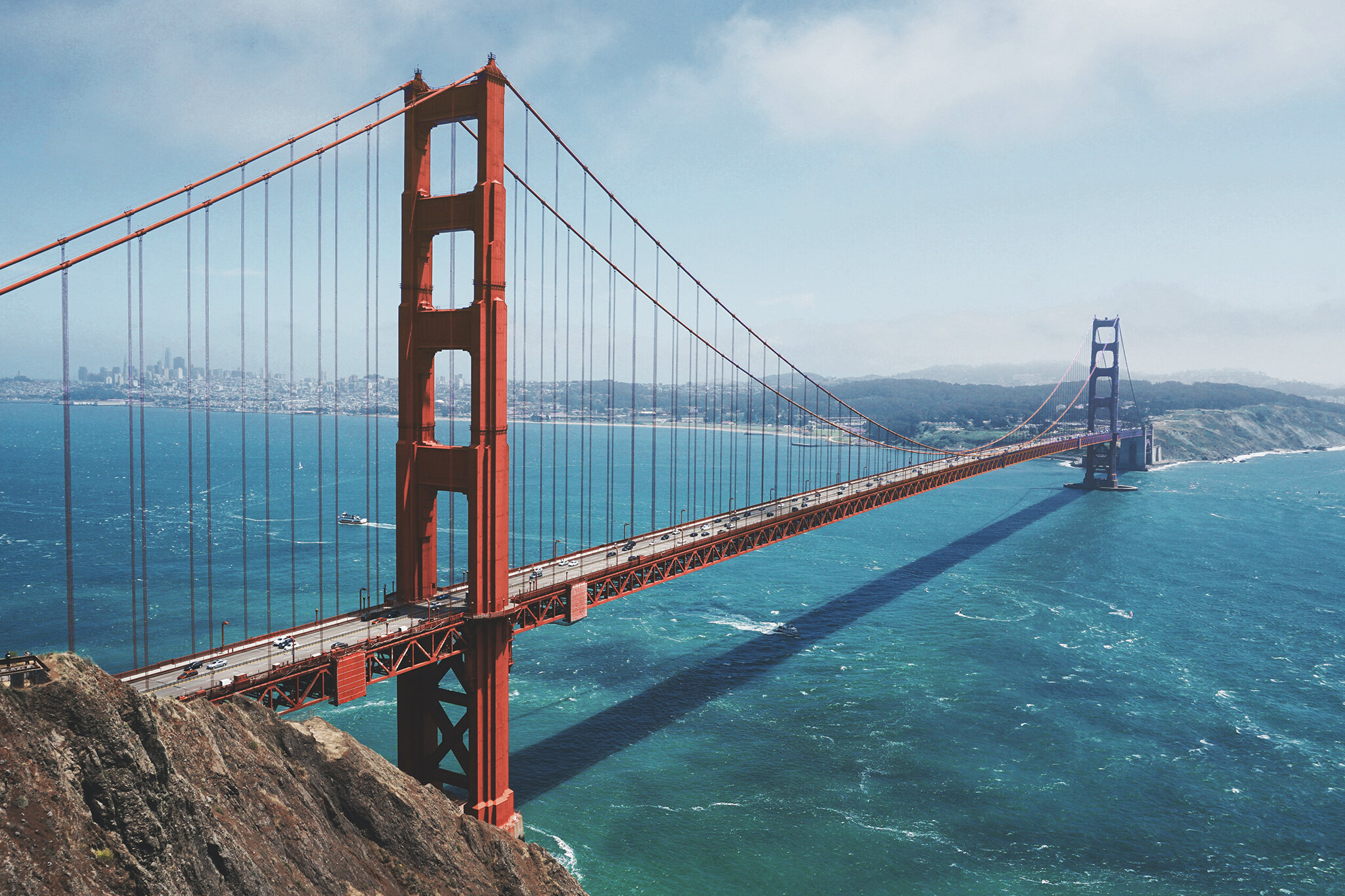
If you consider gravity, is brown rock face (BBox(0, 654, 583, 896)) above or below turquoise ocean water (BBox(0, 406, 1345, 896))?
above

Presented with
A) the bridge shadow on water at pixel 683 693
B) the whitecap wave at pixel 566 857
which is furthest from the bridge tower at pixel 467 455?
the bridge shadow on water at pixel 683 693

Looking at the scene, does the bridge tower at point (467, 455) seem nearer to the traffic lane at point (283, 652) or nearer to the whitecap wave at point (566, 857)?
the whitecap wave at point (566, 857)

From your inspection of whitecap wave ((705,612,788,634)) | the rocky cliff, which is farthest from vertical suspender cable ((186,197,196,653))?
the rocky cliff

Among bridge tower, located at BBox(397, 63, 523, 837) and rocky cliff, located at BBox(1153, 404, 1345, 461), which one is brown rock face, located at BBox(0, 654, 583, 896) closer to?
bridge tower, located at BBox(397, 63, 523, 837)

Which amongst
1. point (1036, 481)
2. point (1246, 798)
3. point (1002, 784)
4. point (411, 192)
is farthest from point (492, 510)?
point (1036, 481)

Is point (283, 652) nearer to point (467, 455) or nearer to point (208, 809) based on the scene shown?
point (467, 455)

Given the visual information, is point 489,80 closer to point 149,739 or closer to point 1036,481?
point 149,739
